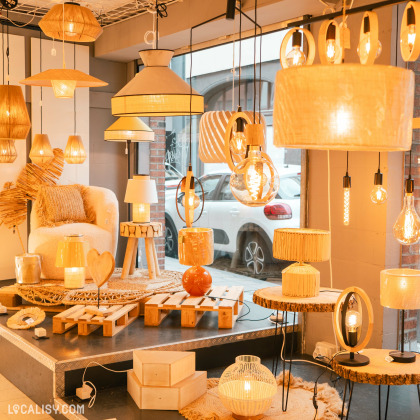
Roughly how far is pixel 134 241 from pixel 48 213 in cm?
98

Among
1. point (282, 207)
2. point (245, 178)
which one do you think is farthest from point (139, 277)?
point (245, 178)

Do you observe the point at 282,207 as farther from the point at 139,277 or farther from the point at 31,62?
the point at 31,62

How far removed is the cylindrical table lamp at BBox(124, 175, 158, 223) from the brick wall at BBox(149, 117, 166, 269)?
1430 millimetres

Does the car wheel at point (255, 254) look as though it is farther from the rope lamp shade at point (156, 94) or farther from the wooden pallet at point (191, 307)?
the rope lamp shade at point (156, 94)

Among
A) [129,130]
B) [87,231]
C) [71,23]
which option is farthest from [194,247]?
[129,130]

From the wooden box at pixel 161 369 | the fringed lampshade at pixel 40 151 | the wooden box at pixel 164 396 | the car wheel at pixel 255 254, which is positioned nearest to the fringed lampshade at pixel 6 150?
the fringed lampshade at pixel 40 151

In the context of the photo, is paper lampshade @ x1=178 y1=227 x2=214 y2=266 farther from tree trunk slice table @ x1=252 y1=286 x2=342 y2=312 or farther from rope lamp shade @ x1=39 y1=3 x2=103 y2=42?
rope lamp shade @ x1=39 y1=3 x2=103 y2=42

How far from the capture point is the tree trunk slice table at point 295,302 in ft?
10.6

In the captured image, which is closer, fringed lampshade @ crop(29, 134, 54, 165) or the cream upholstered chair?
the cream upholstered chair

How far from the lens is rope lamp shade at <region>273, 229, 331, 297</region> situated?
3342 millimetres

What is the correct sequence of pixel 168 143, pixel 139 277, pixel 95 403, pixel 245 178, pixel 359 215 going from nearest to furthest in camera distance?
pixel 245 178
pixel 95 403
pixel 359 215
pixel 139 277
pixel 168 143

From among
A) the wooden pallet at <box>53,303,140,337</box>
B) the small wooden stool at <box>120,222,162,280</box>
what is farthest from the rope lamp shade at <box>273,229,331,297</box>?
the small wooden stool at <box>120,222,162,280</box>

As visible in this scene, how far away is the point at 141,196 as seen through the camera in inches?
225

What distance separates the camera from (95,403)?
3.70m
